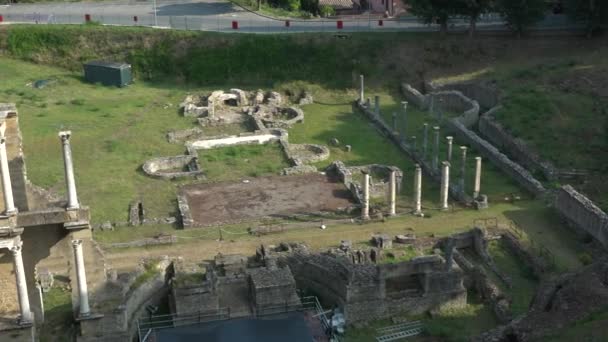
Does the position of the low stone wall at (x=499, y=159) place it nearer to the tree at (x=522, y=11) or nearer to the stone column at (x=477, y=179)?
the stone column at (x=477, y=179)

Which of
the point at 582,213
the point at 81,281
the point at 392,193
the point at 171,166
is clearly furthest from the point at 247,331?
the point at 171,166

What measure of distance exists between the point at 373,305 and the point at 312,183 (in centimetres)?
1340

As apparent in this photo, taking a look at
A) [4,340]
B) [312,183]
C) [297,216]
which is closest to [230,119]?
[312,183]

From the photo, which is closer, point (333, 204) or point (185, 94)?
point (333, 204)

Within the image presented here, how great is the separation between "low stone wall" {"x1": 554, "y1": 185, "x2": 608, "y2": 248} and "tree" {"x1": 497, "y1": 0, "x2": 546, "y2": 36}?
24.4 meters

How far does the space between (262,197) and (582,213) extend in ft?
48.3

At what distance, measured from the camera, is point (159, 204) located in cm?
3872

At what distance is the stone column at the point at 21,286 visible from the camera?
78.2 feet

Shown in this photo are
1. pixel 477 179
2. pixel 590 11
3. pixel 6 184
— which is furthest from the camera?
pixel 590 11

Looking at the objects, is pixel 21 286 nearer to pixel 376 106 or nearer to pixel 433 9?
pixel 376 106

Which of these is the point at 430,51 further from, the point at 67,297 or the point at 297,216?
the point at 67,297

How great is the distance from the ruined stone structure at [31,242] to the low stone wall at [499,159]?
2123cm

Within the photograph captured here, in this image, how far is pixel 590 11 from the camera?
56.7 metres

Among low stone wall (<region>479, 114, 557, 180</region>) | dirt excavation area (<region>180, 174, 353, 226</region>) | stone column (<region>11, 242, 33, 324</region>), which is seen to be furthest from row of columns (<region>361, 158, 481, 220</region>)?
stone column (<region>11, 242, 33, 324</region>)
